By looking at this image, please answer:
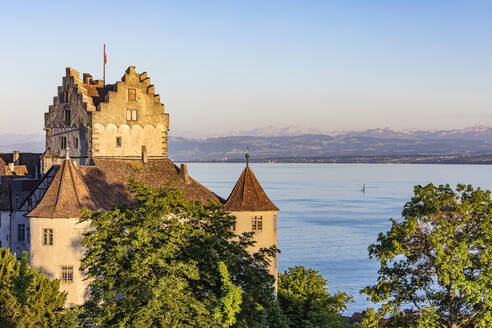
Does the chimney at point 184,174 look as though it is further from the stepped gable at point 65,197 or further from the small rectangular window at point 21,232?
the small rectangular window at point 21,232

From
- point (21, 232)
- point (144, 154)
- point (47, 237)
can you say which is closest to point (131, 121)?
point (144, 154)

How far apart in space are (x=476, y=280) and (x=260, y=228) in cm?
1916

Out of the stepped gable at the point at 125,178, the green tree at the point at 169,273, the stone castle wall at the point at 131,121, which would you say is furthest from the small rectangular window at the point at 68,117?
the green tree at the point at 169,273

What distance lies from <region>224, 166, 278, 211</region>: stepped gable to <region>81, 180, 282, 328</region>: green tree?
1016 centimetres

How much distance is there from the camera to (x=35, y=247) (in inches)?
1569

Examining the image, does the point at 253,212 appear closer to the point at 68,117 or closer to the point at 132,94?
the point at 132,94

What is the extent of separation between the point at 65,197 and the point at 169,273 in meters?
13.2

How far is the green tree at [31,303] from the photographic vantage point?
1198 inches

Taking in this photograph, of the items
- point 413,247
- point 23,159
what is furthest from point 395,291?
point 23,159

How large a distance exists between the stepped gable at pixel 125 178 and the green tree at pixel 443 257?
1678 centimetres

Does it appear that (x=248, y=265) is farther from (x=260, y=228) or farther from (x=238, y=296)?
(x=260, y=228)

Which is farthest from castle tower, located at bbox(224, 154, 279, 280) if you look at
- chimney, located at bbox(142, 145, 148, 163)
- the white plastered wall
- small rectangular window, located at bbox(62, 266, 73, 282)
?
small rectangular window, located at bbox(62, 266, 73, 282)

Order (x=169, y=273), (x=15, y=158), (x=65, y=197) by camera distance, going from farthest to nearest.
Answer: (x=15, y=158) < (x=65, y=197) < (x=169, y=273)

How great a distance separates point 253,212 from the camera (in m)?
45.6
